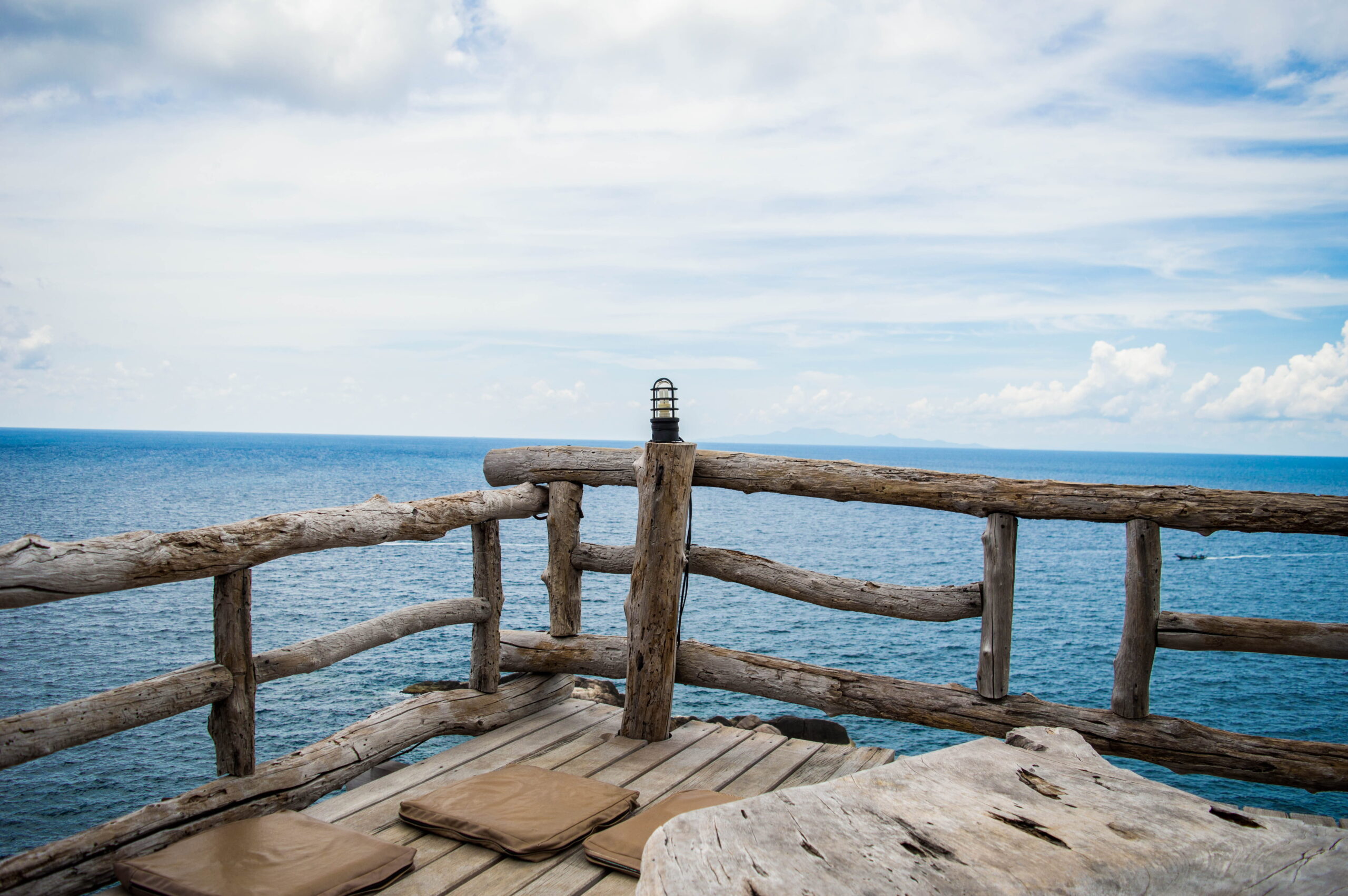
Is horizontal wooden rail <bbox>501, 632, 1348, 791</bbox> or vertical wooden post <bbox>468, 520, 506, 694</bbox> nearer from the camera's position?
horizontal wooden rail <bbox>501, 632, 1348, 791</bbox>

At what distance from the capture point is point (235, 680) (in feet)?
9.01

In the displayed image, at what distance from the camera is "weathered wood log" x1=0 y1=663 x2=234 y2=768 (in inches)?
84.9

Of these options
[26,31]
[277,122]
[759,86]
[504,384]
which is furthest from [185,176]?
[504,384]

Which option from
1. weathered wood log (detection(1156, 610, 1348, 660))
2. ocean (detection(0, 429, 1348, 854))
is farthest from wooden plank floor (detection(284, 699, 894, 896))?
ocean (detection(0, 429, 1348, 854))

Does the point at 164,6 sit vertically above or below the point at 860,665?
above

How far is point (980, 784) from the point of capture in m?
1.58

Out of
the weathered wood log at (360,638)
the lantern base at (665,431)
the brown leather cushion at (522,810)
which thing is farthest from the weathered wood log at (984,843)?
the lantern base at (665,431)

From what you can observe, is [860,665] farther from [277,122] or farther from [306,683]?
[277,122]

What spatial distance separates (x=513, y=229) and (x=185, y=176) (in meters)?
25.8

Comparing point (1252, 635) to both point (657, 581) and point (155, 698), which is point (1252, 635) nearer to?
point (657, 581)

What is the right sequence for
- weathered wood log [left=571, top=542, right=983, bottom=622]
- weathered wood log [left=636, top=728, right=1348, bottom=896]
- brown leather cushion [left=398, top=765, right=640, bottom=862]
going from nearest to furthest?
weathered wood log [left=636, top=728, right=1348, bottom=896] < brown leather cushion [left=398, top=765, right=640, bottom=862] < weathered wood log [left=571, top=542, right=983, bottom=622]

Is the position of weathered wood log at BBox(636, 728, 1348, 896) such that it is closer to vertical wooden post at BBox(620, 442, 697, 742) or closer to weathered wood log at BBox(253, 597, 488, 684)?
weathered wood log at BBox(253, 597, 488, 684)

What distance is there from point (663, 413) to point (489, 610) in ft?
4.46

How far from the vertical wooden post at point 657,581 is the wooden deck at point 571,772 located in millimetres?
161
